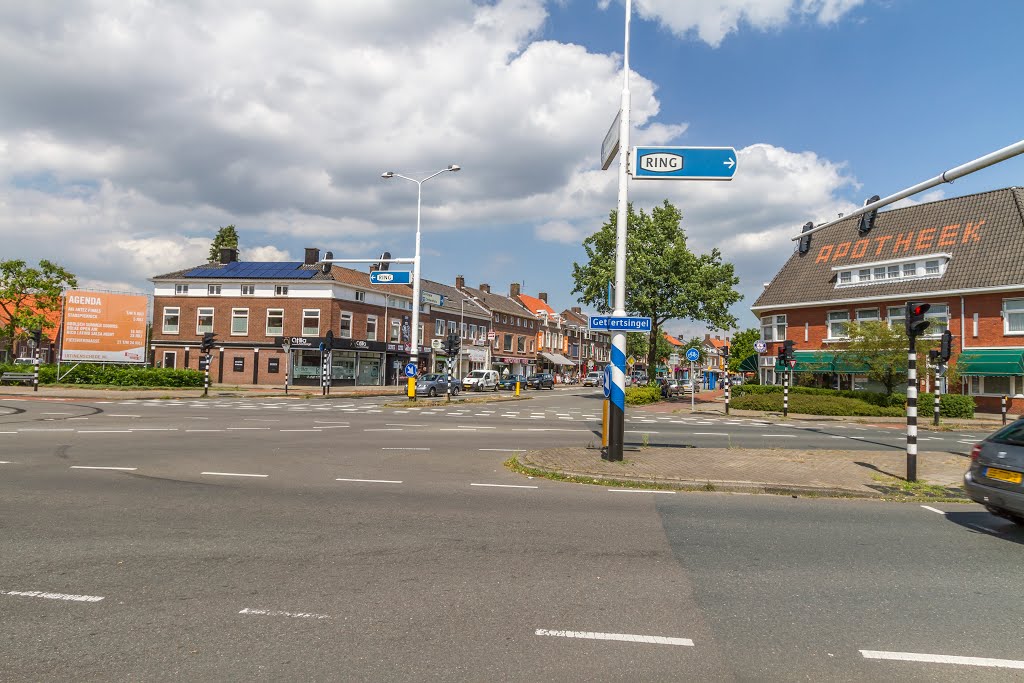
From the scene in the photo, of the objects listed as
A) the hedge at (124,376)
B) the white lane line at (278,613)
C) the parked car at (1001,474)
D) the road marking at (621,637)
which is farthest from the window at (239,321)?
the road marking at (621,637)

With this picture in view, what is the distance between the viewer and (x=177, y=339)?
51094 mm

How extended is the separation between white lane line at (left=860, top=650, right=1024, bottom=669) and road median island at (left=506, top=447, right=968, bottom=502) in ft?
18.6

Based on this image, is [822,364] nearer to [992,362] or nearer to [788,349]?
[992,362]

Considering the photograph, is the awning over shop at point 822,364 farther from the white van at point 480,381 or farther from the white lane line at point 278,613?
the white lane line at point 278,613

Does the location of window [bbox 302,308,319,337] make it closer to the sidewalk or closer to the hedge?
the hedge

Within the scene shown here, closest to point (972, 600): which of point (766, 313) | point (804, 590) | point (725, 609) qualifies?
point (804, 590)

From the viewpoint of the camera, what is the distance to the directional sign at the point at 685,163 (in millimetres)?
10719

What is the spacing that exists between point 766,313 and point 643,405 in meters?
11.7

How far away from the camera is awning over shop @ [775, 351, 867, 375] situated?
34534mm

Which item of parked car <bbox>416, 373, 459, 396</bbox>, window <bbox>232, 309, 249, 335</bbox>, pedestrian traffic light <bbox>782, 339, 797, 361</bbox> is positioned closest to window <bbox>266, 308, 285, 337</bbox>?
window <bbox>232, 309, 249, 335</bbox>

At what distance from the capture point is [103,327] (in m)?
40.7

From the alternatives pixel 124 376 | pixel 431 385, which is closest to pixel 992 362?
pixel 431 385

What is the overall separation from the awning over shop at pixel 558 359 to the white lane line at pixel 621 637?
8267cm

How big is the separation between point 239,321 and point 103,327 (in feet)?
35.0
